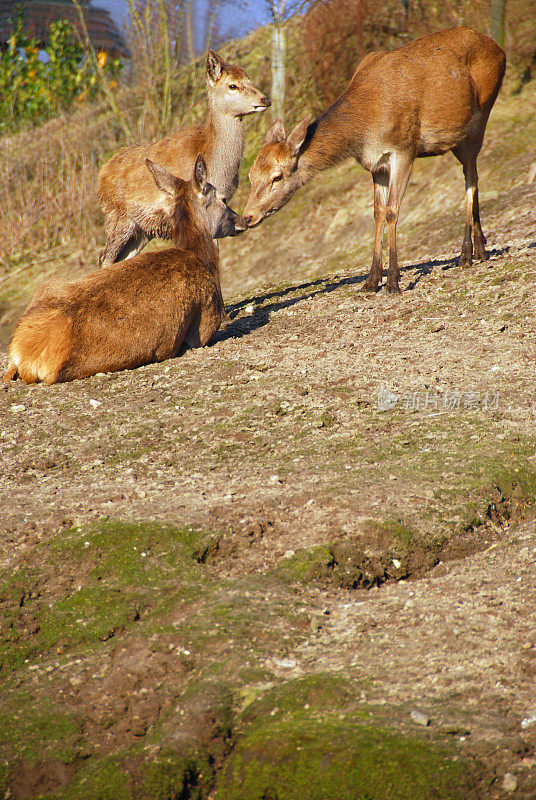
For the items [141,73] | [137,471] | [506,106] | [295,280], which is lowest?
[295,280]

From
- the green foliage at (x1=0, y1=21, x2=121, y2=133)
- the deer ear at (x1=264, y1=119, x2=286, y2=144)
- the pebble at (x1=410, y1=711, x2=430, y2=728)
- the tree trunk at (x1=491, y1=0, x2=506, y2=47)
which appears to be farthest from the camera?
the green foliage at (x1=0, y1=21, x2=121, y2=133)

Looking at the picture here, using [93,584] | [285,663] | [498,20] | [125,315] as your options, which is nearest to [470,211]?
[125,315]

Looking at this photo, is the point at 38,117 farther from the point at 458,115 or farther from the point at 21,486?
the point at 21,486

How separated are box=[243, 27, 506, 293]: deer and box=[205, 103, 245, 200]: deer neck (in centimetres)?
88

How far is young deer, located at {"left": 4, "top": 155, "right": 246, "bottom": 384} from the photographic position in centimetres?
705

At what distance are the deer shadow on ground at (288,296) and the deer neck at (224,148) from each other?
1473 millimetres

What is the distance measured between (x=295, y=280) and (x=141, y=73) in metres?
8.32

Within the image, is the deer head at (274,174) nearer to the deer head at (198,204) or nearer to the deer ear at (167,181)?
the deer head at (198,204)

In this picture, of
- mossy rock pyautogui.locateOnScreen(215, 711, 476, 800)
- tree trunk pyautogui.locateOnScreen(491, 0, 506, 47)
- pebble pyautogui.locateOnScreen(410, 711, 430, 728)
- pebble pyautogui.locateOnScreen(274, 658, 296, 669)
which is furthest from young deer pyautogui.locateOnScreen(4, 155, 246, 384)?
tree trunk pyautogui.locateOnScreen(491, 0, 506, 47)

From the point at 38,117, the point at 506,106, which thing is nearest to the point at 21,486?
the point at 506,106

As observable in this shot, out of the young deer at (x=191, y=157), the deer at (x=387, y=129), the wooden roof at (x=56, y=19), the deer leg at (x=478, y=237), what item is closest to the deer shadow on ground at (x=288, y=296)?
the deer leg at (x=478, y=237)

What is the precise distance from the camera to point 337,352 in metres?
7.48

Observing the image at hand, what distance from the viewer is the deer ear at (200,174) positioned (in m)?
8.23

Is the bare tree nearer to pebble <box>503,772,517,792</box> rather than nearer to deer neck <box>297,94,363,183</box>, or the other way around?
deer neck <box>297,94,363,183</box>
